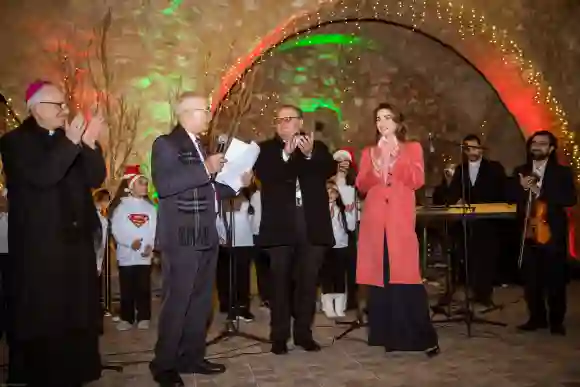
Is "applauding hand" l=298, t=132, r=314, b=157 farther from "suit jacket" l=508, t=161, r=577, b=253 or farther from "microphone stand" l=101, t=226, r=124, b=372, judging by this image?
"microphone stand" l=101, t=226, r=124, b=372

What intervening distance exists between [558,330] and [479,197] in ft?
6.11

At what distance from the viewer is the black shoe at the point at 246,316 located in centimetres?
609

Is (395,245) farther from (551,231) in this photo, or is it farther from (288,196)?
(551,231)

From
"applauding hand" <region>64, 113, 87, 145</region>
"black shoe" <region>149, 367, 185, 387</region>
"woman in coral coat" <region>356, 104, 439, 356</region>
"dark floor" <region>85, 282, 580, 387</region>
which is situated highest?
"applauding hand" <region>64, 113, 87, 145</region>

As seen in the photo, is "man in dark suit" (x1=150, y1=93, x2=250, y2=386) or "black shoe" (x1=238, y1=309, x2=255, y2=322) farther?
"black shoe" (x1=238, y1=309, x2=255, y2=322)

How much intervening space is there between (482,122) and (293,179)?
5397 mm

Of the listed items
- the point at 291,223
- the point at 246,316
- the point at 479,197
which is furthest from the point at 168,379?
the point at 479,197

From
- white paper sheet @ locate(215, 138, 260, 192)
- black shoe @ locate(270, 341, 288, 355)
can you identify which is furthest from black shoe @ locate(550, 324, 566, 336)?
white paper sheet @ locate(215, 138, 260, 192)

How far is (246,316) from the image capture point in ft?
20.1

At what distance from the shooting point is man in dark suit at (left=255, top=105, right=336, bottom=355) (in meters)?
4.47

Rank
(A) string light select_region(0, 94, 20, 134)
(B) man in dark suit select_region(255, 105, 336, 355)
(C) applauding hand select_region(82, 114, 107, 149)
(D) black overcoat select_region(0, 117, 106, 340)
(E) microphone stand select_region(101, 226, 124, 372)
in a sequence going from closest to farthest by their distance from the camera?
(D) black overcoat select_region(0, 117, 106, 340) < (C) applauding hand select_region(82, 114, 107, 149) < (B) man in dark suit select_region(255, 105, 336, 355) < (E) microphone stand select_region(101, 226, 124, 372) < (A) string light select_region(0, 94, 20, 134)

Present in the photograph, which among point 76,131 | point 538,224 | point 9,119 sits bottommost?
point 538,224

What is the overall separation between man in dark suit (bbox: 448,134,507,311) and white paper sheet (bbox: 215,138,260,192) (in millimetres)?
2891

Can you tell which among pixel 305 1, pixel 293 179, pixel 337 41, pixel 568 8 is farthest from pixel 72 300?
pixel 568 8
